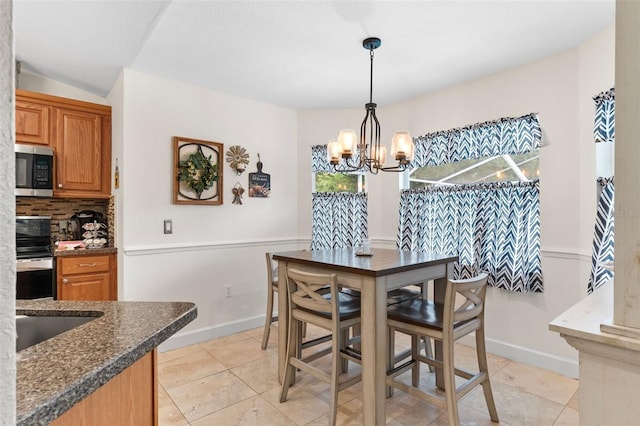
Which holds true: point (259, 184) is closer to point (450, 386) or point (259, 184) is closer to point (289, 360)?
point (289, 360)

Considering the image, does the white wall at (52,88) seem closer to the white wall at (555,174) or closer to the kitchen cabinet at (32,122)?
the kitchen cabinet at (32,122)

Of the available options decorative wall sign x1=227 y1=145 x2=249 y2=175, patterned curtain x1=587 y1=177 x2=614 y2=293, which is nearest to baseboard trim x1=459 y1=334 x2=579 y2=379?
patterned curtain x1=587 y1=177 x2=614 y2=293

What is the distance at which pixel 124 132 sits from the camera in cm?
287

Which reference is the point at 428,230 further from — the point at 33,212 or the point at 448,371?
the point at 33,212

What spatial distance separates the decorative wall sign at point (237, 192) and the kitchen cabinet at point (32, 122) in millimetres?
1657

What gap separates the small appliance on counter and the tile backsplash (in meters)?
0.05

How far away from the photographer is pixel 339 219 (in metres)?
3.94

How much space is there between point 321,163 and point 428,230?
1.43 metres

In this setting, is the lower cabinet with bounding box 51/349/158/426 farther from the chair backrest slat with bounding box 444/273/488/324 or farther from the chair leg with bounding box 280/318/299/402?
the chair backrest slat with bounding box 444/273/488/324

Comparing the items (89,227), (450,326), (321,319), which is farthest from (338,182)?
(89,227)

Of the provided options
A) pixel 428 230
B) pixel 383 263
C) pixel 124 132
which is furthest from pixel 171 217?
pixel 428 230

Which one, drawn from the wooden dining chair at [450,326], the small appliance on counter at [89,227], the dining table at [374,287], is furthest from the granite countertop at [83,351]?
the small appliance on counter at [89,227]

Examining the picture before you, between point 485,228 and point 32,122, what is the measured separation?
407 cm

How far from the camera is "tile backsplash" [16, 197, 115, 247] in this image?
324 centimetres
